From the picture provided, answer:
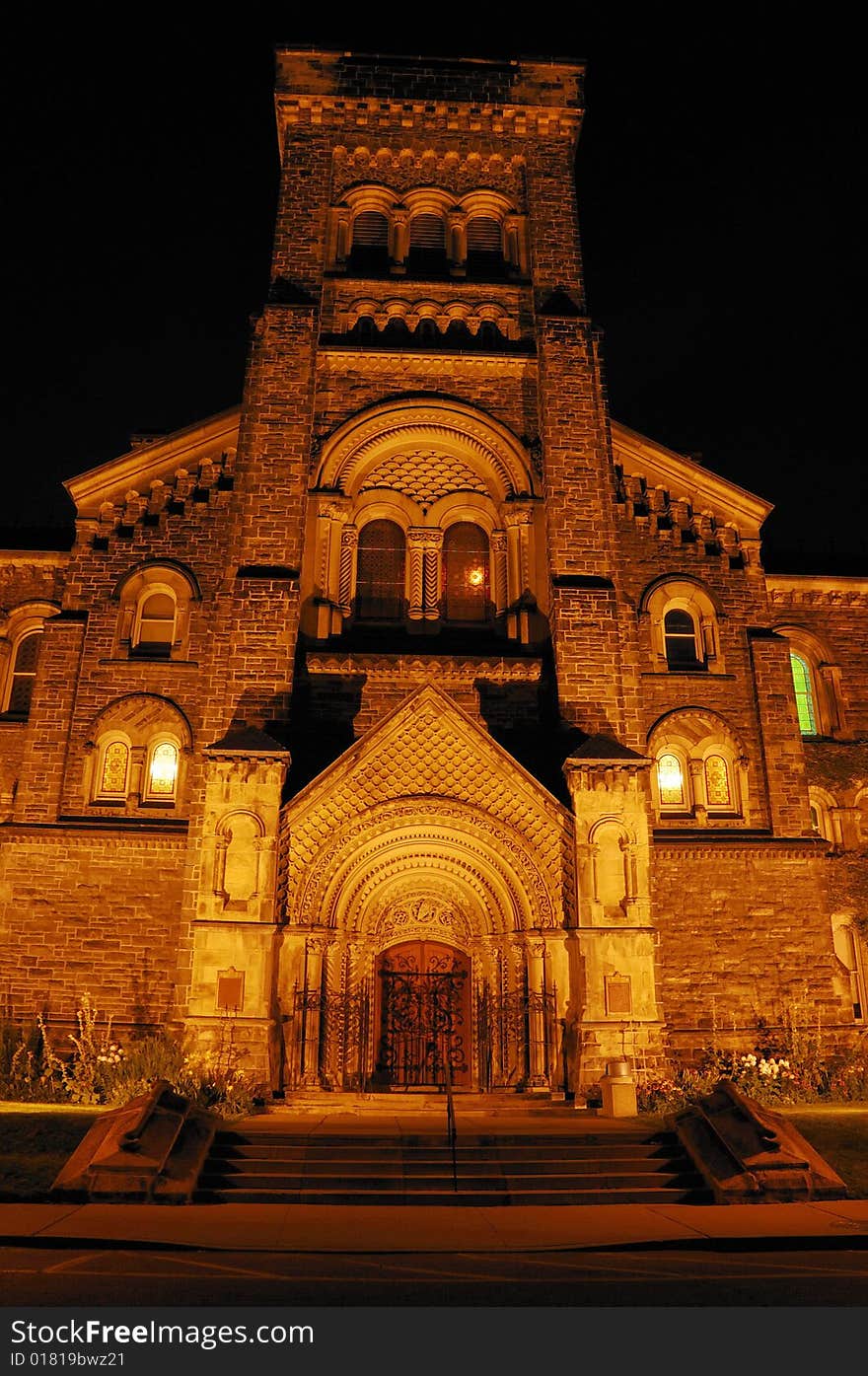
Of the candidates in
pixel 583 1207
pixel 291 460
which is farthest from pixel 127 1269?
pixel 291 460

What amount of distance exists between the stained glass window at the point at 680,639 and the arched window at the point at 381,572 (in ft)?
20.7

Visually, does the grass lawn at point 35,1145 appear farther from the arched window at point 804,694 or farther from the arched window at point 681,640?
the arched window at point 804,694

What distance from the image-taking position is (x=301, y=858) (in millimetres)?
19641

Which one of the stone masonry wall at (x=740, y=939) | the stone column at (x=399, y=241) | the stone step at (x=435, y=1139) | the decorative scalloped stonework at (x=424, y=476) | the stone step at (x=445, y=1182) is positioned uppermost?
the stone column at (x=399, y=241)

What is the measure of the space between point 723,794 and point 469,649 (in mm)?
6575

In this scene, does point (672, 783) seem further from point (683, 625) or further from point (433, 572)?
point (433, 572)

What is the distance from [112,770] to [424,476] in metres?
9.28

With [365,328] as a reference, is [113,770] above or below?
below

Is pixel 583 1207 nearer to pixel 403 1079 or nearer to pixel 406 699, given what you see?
pixel 403 1079

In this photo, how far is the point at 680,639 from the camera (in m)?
25.6

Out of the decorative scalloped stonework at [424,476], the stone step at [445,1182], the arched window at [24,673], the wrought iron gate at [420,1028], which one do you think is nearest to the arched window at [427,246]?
the decorative scalloped stonework at [424,476]

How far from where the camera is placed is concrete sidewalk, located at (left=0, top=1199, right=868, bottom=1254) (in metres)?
9.63

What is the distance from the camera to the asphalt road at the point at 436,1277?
7.53 meters

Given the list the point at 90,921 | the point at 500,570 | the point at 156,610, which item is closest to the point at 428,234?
the point at 500,570
